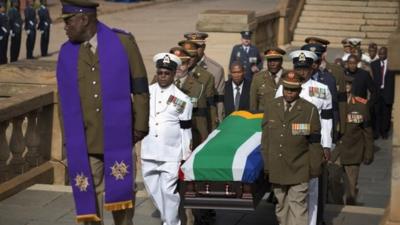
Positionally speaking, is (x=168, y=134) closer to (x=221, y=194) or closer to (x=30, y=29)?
(x=221, y=194)

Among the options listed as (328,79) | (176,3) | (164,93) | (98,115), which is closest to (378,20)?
(176,3)

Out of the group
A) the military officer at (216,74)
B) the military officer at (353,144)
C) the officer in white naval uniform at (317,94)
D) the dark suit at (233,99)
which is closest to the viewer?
the officer in white naval uniform at (317,94)

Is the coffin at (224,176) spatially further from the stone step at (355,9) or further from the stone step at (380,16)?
the stone step at (355,9)

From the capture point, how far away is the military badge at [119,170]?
7.62m

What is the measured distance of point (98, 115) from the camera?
7.61 meters

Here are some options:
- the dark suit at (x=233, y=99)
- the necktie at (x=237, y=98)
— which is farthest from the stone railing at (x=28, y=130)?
the necktie at (x=237, y=98)

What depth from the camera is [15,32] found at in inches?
1094

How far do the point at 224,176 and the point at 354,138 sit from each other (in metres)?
3.87

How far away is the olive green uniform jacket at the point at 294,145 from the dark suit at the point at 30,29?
62.1 feet

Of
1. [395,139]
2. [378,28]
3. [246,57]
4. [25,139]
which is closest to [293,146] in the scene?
[395,139]

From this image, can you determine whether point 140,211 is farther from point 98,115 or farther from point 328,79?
point 98,115

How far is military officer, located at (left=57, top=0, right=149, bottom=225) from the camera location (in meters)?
7.55

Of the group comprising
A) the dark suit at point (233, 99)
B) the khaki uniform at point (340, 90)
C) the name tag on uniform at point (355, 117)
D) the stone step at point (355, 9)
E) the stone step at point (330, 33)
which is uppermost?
the khaki uniform at point (340, 90)

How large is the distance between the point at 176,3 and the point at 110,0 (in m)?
2.79
